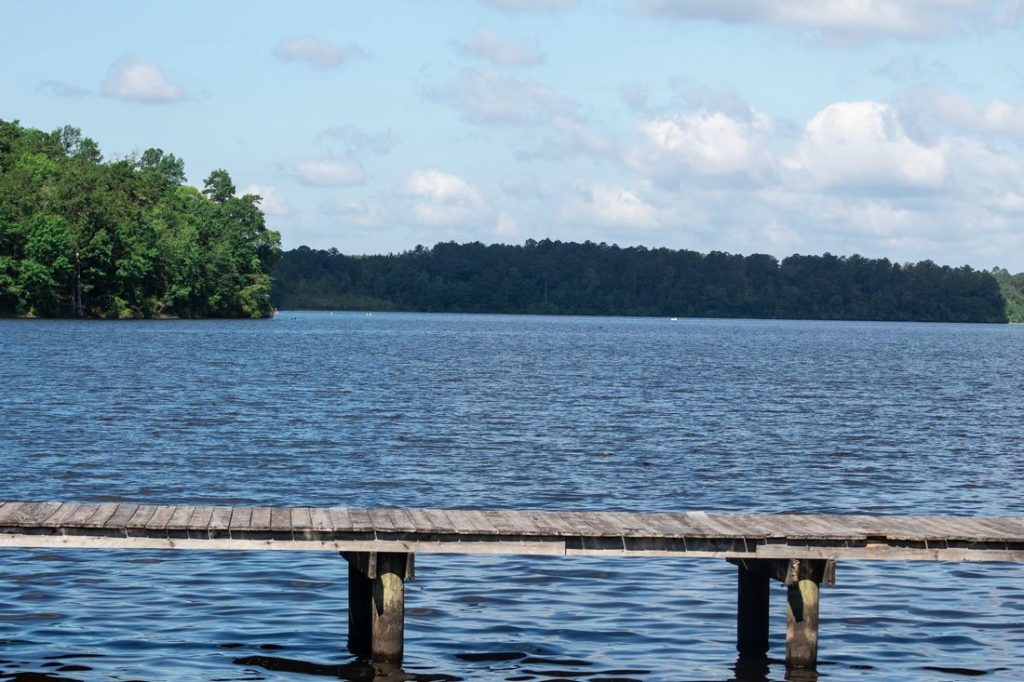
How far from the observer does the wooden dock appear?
15055 mm

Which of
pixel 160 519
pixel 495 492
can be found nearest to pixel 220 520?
pixel 160 519

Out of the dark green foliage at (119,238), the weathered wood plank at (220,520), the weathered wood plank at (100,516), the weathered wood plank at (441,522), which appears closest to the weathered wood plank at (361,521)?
the weathered wood plank at (441,522)

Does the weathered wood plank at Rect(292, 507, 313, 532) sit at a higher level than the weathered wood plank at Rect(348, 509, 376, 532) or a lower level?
lower

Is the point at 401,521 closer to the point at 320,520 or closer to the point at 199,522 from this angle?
the point at 320,520

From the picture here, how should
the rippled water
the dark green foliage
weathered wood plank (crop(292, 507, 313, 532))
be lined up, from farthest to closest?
the dark green foliage < the rippled water < weathered wood plank (crop(292, 507, 313, 532))

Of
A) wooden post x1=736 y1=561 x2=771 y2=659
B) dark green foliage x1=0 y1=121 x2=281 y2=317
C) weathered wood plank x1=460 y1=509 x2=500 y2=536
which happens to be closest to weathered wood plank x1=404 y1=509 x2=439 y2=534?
weathered wood plank x1=460 y1=509 x2=500 y2=536

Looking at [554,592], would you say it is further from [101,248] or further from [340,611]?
[101,248]

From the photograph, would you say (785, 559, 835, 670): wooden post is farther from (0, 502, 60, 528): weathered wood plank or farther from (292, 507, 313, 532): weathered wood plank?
(0, 502, 60, 528): weathered wood plank

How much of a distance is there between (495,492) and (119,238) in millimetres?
122585

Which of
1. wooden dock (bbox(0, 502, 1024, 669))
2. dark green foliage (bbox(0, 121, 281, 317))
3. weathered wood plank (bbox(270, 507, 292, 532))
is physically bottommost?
wooden dock (bbox(0, 502, 1024, 669))

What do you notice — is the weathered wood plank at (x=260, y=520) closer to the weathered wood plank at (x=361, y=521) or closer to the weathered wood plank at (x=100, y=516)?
the weathered wood plank at (x=361, y=521)

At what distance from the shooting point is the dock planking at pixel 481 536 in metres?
15.0

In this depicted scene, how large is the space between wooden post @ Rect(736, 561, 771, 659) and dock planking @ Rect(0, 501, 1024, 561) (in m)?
0.61

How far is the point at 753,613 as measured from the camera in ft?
53.1
